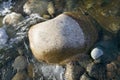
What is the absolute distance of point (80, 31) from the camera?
413 cm

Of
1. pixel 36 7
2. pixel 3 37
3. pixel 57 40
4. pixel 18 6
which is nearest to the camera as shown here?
pixel 57 40

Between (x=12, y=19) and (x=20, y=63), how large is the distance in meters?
0.90

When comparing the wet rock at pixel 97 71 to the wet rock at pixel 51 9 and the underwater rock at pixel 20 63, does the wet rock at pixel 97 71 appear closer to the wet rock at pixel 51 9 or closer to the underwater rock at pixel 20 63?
the underwater rock at pixel 20 63

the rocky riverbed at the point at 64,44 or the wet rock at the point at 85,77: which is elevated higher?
the rocky riverbed at the point at 64,44

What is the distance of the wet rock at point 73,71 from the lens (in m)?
3.90

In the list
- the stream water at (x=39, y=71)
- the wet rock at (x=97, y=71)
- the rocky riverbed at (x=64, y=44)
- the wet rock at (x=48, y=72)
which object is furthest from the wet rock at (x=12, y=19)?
the wet rock at (x=97, y=71)

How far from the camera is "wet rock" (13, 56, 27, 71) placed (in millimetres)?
4145

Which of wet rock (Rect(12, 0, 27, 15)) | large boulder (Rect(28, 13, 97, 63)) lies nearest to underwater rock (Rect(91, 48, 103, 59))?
large boulder (Rect(28, 13, 97, 63))

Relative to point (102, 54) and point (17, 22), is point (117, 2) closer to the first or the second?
point (102, 54)

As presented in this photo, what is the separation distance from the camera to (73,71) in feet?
12.9

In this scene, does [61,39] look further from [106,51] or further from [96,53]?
[106,51]

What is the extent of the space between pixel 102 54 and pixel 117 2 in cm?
113

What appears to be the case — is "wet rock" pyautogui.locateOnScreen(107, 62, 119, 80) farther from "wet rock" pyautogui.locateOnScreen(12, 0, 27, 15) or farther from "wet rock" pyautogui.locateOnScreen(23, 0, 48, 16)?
"wet rock" pyautogui.locateOnScreen(12, 0, 27, 15)

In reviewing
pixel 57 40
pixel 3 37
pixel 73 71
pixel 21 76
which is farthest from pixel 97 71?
pixel 3 37
